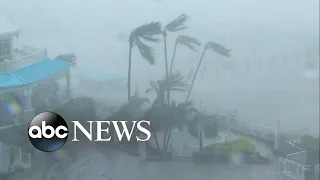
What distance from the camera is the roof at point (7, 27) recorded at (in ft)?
14.7

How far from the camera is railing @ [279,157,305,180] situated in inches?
174

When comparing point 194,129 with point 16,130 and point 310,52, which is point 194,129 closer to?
point 16,130

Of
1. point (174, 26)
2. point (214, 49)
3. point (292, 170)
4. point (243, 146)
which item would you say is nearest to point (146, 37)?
point (174, 26)

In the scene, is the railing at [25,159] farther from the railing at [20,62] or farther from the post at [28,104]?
the railing at [20,62]

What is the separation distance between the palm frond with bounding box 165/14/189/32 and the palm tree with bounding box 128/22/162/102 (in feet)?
0.29

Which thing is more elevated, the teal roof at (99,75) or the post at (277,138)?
the teal roof at (99,75)

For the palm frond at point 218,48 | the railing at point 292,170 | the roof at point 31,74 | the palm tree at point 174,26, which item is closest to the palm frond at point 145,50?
the palm tree at point 174,26

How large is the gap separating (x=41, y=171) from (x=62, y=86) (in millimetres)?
716

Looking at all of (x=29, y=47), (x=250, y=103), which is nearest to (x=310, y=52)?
(x=250, y=103)

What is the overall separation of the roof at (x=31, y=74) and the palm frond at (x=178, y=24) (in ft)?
3.06

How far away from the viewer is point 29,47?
182 inches

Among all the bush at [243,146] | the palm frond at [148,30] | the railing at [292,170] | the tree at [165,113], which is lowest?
the railing at [292,170]

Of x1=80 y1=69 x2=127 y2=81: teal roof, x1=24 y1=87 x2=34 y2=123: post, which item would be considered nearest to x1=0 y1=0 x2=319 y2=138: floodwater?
x1=80 y1=69 x2=127 y2=81: teal roof

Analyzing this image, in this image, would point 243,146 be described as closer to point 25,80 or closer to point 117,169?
point 117,169
